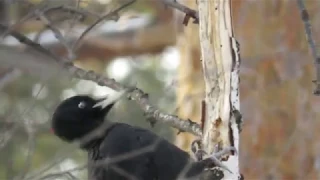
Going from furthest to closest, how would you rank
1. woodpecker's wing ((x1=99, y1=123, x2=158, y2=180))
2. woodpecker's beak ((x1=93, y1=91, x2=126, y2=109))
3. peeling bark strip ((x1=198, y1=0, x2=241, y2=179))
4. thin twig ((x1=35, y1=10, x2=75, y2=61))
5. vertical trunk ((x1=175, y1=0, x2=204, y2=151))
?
vertical trunk ((x1=175, y1=0, x2=204, y2=151))
woodpecker's beak ((x1=93, y1=91, x2=126, y2=109))
woodpecker's wing ((x1=99, y1=123, x2=158, y2=180))
thin twig ((x1=35, y1=10, x2=75, y2=61))
peeling bark strip ((x1=198, y1=0, x2=241, y2=179))

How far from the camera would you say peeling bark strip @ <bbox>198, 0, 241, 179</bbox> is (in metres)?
1.80

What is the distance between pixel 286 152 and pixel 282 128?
109 millimetres

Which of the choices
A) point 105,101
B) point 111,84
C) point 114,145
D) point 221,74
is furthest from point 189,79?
point 221,74

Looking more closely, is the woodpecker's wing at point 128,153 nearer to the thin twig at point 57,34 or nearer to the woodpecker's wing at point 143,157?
the woodpecker's wing at point 143,157

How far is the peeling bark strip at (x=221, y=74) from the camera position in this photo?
1.80 meters

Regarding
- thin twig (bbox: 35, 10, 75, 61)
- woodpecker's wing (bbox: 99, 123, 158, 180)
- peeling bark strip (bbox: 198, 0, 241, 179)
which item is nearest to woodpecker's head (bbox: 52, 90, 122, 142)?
woodpecker's wing (bbox: 99, 123, 158, 180)

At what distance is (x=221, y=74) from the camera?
1808mm

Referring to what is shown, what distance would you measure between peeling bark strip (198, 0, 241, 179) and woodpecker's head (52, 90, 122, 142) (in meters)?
0.58

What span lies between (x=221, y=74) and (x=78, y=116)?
2.37 feet

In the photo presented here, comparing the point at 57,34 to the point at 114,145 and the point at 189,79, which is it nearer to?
the point at 114,145

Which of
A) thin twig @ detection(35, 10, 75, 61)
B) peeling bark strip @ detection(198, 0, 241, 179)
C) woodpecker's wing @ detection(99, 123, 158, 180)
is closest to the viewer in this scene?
peeling bark strip @ detection(198, 0, 241, 179)

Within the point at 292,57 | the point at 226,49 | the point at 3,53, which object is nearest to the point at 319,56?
the point at 226,49

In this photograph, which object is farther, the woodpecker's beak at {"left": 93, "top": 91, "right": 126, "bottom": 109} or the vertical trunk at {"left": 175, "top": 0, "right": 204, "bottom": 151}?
the vertical trunk at {"left": 175, "top": 0, "right": 204, "bottom": 151}

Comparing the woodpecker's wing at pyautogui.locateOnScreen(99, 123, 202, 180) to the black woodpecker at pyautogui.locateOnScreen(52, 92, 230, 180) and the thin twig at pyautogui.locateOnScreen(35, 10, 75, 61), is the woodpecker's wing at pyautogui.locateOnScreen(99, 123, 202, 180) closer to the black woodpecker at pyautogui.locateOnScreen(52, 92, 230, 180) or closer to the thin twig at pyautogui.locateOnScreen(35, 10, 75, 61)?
the black woodpecker at pyautogui.locateOnScreen(52, 92, 230, 180)
